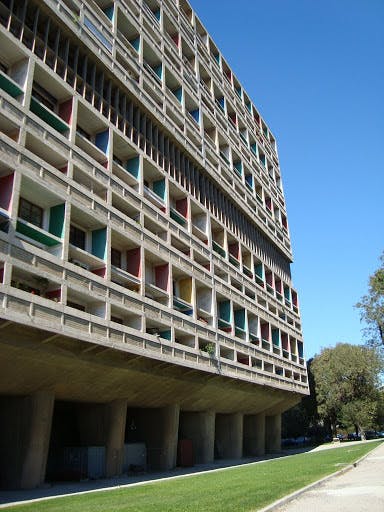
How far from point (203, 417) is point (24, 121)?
24267 mm

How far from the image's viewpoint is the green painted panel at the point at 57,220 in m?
20.3

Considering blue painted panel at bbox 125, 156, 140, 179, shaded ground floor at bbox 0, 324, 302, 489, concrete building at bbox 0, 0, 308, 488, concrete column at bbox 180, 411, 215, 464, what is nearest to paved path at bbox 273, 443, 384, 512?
concrete building at bbox 0, 0, 308, 488

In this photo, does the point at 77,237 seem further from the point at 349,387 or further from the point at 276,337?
the point at 349,387

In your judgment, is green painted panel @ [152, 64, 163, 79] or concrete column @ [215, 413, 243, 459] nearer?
green painted panel @ [152, 64, 163, 79]

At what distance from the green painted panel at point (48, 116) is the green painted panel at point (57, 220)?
13.1 ft

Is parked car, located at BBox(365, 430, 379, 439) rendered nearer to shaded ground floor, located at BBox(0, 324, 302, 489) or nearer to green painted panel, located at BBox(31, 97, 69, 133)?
shaded ground floor, located at BBox(0, 324, 302, 489)

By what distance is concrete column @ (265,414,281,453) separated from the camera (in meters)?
49.4

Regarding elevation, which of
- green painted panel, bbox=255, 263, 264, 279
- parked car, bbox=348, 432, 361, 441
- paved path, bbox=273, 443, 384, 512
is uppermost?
green painted panel, bbox=255, 263, 264, 279

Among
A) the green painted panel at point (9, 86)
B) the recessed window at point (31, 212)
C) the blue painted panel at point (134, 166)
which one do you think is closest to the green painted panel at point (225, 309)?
the blue painted panel at point (134, 166)

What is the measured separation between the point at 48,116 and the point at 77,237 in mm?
5663

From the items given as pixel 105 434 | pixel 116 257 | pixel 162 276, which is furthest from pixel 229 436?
pixel 116 257

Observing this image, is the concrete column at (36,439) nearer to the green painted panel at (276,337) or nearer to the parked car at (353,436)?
the green painted panel at (276,337)

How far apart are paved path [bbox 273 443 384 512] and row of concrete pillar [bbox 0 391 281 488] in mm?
11487

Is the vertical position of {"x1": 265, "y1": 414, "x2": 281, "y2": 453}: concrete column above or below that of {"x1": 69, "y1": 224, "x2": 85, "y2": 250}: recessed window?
below
